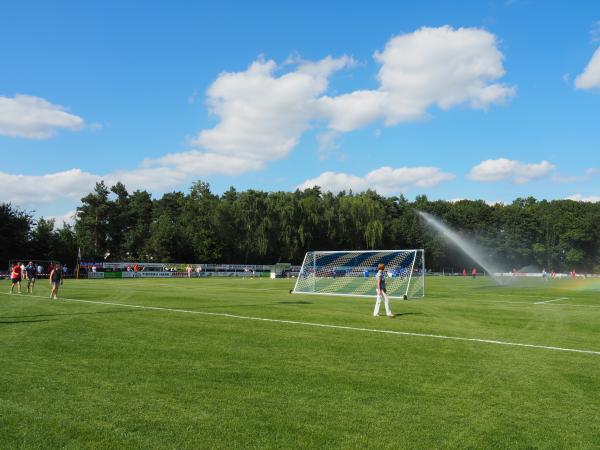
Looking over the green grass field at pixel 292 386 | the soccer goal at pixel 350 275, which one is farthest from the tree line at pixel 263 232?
the green grass field at pixel 292 386

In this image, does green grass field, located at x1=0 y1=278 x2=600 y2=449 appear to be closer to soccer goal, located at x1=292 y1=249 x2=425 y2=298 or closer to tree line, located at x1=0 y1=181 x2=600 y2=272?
soccer goal, located at x1=292 y1=249 x2=425 y2=298

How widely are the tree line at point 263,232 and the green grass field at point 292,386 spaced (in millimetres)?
60217

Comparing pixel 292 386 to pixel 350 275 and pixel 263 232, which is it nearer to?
pixel 350 275

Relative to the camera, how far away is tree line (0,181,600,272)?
280 feet

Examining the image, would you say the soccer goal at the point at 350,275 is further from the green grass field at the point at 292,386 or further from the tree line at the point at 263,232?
the tree line at the point at 263,232

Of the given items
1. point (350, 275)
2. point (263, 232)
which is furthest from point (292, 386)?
point (263, 232)

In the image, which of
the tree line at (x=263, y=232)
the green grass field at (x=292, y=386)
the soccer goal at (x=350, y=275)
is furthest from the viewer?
the tree line at (x=263, y=232)

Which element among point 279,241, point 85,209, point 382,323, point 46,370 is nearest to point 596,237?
point 279,241

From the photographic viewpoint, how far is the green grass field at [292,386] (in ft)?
19.2

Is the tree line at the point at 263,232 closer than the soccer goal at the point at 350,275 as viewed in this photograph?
No

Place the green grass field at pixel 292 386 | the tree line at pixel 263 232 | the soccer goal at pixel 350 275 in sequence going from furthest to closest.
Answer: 1. the tree line at pixel 263 232
2. the soccer goal at pixel 350 275
3. the green grass field at pixel 292 386

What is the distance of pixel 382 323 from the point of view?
16.6m

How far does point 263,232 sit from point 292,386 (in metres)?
83.0

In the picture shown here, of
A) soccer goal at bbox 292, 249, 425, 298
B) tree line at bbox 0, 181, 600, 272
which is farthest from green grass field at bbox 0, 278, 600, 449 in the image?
tree line at bbox 0, 181, 600, 272
